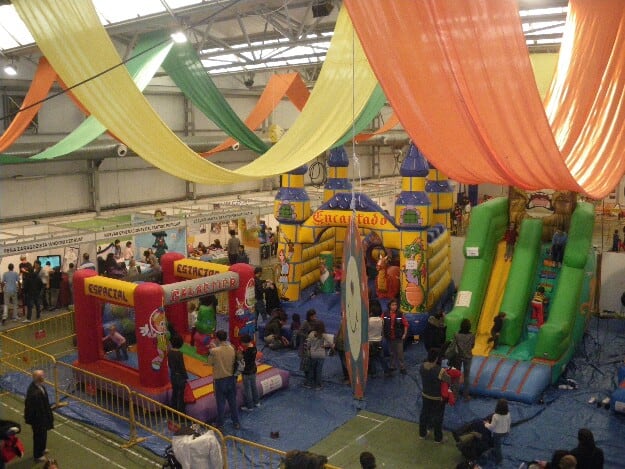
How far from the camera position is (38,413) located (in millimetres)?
6355

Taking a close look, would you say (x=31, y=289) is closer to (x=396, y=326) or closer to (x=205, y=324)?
(x=205, y=324)

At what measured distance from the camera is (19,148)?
1309cm

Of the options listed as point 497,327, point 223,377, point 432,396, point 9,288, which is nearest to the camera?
point 432,396

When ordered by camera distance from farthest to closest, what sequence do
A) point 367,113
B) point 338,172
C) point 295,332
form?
1. point 338,172
2. point 295,332
3. point 367,113

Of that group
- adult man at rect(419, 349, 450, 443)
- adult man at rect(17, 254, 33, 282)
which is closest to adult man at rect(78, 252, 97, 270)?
adult man at rect(17, 254, 33, 282)

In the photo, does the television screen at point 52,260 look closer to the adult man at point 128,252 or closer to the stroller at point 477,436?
the adult man at point 128,252

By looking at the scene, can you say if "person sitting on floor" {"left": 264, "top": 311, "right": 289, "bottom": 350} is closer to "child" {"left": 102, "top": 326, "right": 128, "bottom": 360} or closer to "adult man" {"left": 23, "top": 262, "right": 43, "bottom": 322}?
"child" {"left": 102, "top": 326, "right": 128, "bottom": 360}

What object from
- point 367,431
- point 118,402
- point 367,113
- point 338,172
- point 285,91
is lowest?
point 367,431

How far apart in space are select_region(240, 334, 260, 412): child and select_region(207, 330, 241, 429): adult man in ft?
1.07

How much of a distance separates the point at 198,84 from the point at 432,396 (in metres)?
4.32

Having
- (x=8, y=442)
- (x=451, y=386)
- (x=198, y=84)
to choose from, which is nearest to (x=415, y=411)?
(x=451, y=386)

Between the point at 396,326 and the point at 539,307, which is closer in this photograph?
the point at 396,326

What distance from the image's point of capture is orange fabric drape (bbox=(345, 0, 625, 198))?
3.72m

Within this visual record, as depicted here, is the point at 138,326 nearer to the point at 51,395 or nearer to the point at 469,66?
the point at 51,395
